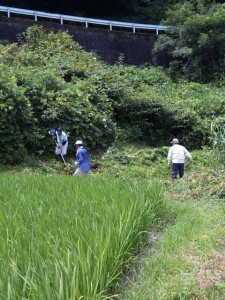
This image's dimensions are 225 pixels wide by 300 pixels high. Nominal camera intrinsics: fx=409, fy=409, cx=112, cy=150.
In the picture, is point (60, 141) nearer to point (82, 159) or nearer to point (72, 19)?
point (82, 159)

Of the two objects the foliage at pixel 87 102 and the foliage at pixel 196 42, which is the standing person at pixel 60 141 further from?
the foliage at pixel 196 42

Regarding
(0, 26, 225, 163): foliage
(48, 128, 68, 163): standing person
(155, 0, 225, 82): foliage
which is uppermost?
(155, 0, 225, 82): foliage

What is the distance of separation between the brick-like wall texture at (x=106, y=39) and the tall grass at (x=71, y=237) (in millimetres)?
15944

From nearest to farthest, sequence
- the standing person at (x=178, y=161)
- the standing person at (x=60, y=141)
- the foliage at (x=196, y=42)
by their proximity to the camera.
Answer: the standing person at (x=178, y=161) → the standing person at (x=60, y=141) → the foliage at (x=196, y=42)

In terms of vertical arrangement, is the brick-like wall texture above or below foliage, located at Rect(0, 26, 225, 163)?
above

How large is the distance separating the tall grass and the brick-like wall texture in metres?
15.9

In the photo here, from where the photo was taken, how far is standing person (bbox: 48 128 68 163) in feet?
33.0

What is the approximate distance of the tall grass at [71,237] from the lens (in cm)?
216

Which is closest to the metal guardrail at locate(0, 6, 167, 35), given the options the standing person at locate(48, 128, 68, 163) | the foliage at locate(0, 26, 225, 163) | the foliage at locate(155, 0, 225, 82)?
the foliage at locate(155, 0, 225, 82)

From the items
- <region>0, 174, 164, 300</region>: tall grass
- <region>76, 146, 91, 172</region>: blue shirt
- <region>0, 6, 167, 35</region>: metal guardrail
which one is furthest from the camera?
<region>0, 6, 167, 35</region>: metal guardrail

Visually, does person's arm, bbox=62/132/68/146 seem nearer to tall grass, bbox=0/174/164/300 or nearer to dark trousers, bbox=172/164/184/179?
dark trousers, bbox=172/164/184/179

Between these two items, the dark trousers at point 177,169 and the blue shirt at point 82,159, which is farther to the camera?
the dark trousers at point 177,169

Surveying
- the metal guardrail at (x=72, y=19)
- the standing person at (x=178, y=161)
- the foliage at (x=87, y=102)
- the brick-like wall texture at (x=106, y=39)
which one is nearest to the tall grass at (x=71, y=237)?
the standing person at (x=178, y=161)

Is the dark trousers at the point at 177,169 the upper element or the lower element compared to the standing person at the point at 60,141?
lower
